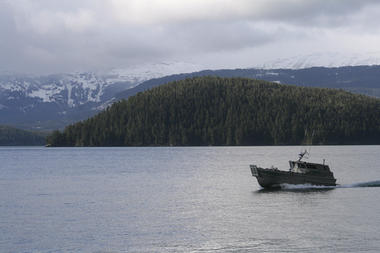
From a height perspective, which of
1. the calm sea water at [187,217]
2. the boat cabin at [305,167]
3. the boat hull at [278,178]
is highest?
the boat cabin at [305,167]

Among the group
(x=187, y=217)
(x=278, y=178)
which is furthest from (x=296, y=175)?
(x=187, y=217)

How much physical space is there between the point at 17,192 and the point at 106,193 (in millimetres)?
15111

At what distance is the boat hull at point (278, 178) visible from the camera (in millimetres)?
97562

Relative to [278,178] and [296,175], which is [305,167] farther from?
[278,178]

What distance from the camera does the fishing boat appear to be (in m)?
97.7

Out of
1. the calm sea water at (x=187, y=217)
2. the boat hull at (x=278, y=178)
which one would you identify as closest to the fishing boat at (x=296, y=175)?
the boat hull at (x=278, y=178)

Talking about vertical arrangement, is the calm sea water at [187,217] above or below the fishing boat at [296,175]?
below

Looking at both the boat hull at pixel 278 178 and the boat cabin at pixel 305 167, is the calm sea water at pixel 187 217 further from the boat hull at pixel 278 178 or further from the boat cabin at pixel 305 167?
the boat cabin at pixel 305 167

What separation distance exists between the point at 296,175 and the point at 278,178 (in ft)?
10.0

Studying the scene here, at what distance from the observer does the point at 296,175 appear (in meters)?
98.8

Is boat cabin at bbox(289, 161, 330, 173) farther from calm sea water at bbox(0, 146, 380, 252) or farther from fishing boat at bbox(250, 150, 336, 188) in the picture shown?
calm sea water at bbox(0, 146, 380, 252)

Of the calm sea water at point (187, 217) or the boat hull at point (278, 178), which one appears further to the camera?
the boat hull at point (278, 178)

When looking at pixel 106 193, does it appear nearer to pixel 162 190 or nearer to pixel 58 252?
pixel 162 190

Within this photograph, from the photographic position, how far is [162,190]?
102812 mm
